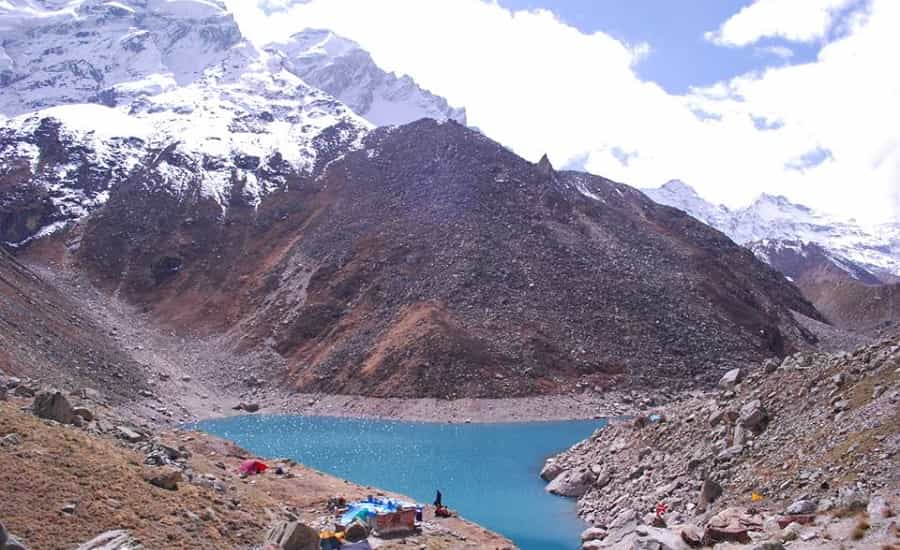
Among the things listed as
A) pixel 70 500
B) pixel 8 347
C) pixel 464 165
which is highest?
pixel 464 165

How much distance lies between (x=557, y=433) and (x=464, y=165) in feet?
217

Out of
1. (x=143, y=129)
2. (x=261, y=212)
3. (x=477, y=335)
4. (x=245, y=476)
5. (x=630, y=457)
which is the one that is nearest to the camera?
(x=245, y=476)

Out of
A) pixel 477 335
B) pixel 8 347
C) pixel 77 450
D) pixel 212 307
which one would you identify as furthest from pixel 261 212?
pixel 77 450

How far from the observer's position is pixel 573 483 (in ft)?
159

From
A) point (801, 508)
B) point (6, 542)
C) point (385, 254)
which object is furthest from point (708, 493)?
point (385, 254)

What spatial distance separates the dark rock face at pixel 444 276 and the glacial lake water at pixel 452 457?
1045 centimetres

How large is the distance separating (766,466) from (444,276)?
7745cm

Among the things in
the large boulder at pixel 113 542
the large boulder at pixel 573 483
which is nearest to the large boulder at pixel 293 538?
the large boulder at pixel 113 542

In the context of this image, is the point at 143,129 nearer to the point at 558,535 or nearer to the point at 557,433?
the point at 557,433

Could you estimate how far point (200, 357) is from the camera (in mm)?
105938

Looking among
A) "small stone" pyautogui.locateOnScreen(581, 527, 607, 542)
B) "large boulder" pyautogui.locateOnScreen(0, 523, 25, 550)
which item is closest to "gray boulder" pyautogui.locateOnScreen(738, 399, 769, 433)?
"small stone" pyautogui.locateOnScreen(581, 527, 607, 542)

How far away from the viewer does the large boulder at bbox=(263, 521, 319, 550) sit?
24031 mm

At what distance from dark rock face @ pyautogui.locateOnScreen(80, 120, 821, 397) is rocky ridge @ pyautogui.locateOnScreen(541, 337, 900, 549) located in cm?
4600

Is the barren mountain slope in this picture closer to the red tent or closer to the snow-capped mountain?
the red tent
